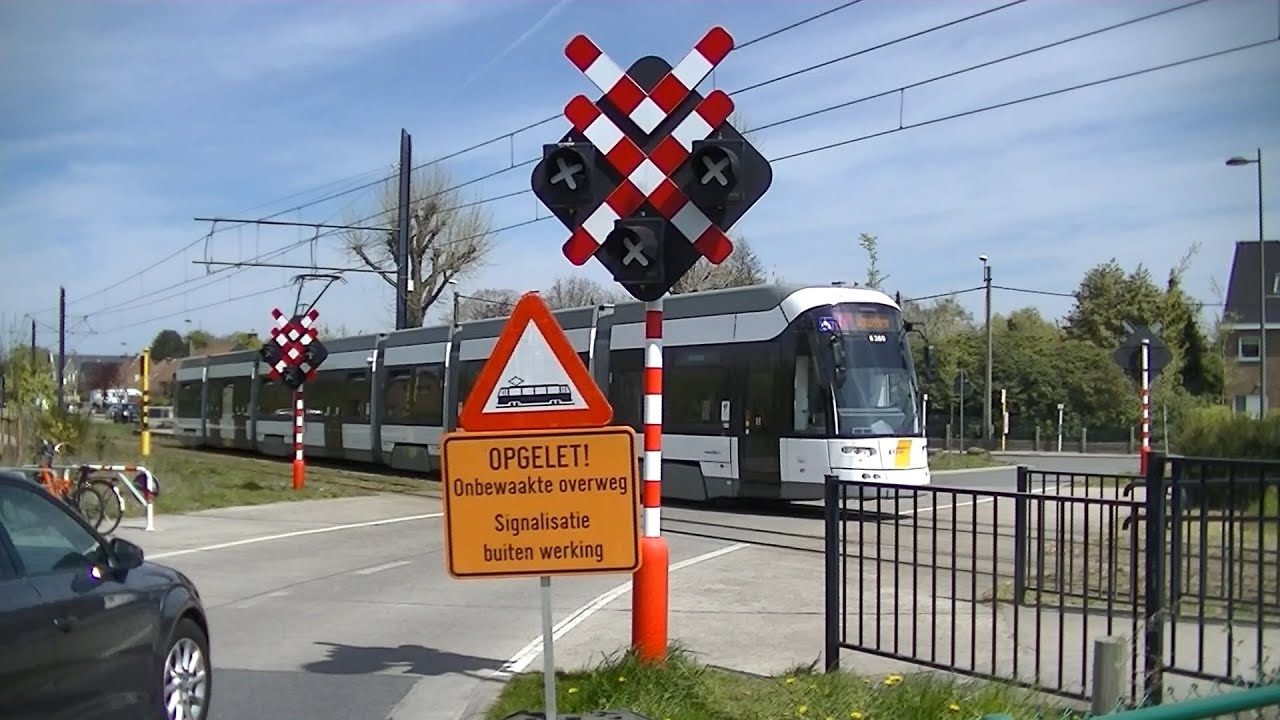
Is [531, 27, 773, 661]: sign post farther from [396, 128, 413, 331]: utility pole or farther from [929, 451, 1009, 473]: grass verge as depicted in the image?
[929, 451, 1009, 473]: grass verge

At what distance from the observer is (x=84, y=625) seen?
17.4 ft

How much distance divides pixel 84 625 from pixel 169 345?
135 metres

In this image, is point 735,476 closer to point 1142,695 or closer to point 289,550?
point 289,550

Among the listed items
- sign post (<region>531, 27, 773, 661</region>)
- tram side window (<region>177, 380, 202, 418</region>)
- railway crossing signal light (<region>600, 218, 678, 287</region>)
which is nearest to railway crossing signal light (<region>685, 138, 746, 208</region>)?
sign post (<region>531, 27, 773, 661</region>)

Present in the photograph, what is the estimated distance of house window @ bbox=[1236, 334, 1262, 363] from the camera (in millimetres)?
52438

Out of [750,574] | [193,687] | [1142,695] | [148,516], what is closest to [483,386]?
[193,687]

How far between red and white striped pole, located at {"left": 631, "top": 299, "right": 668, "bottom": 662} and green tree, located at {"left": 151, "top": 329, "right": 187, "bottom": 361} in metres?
124

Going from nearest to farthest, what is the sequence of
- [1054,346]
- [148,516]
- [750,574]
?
[750,574], [148,516], [1054,346]

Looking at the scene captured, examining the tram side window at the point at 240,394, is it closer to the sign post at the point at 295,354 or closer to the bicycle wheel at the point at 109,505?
the sign post at the point at 295,354

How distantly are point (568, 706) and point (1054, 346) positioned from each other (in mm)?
61624

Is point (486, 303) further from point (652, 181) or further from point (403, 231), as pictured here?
point (652, 181)

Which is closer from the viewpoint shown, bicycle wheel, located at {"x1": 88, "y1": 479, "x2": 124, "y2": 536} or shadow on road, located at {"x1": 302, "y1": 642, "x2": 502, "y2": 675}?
shadow on road, located at {"x1": 302, "y1": 642, "x2": 502, "y2": 675}

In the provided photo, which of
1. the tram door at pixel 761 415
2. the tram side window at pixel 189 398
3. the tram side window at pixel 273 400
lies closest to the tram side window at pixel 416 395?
the tram side window at pixel 273 400

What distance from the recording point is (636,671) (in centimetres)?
654
